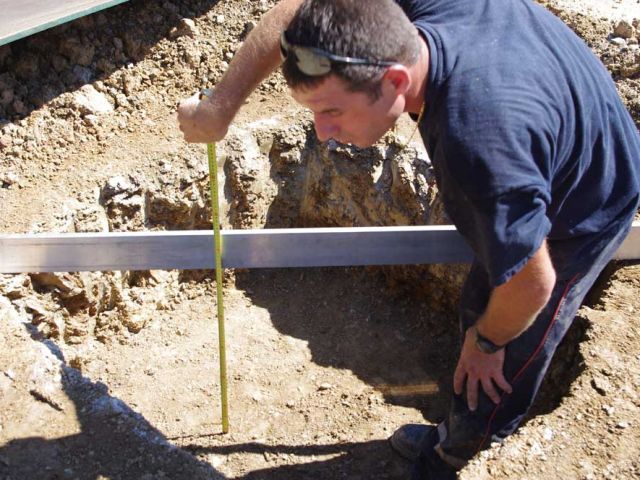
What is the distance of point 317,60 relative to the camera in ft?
5.78

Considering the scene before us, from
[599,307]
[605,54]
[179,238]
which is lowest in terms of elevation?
[599,307]

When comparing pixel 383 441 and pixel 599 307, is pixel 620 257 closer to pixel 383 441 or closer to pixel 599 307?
pixel 599 307

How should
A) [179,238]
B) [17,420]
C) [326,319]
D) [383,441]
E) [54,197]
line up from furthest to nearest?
[326,319] → [54,197] → [383,441] → [179,238] → [17,420]

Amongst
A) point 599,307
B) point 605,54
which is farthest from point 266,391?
point 605,54

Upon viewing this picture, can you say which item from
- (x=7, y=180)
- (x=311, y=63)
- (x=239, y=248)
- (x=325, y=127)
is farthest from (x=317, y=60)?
→ (x=7, y=180)

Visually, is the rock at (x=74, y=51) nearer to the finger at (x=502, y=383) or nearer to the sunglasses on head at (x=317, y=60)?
the sunglasses on head at (x=317, y=60)

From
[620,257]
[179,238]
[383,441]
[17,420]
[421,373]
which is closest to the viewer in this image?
[17,420]

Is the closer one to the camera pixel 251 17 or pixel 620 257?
pixel 620 257

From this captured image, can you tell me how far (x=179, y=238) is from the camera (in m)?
3.20

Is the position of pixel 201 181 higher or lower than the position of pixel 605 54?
lower

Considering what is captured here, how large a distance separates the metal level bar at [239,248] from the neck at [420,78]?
1.30m

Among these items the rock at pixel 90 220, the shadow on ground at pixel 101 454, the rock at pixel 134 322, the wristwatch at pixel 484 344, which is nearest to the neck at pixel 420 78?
the wristwatch at pixel 484 344

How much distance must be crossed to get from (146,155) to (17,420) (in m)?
1.98

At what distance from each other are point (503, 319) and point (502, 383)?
48 centimetres
